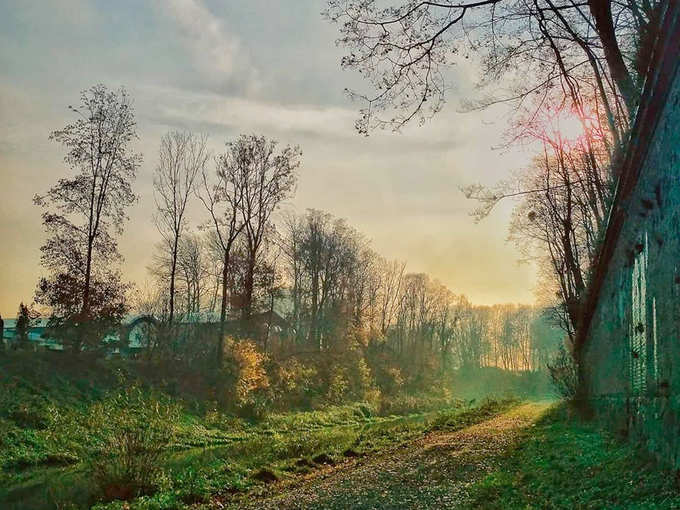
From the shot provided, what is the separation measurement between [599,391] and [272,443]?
976cm

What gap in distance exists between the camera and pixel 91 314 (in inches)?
942

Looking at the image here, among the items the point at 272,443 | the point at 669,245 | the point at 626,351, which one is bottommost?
the point at 272,443

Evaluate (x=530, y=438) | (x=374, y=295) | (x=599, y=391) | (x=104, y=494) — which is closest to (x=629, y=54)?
(x=599, y=391)

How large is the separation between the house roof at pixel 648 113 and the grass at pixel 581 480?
4088 millimetres

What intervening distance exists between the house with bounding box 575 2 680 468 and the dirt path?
9.65 feet

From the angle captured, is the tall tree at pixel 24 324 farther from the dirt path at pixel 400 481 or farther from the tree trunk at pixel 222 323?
the dirt path at pixel 400 481

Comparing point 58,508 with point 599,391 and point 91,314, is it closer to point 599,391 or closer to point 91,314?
point 599,391

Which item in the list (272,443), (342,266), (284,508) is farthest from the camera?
(342,266)

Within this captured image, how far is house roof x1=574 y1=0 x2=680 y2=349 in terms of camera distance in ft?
22.6

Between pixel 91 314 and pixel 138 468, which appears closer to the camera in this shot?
pixel 138 468

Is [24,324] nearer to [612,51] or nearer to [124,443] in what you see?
[124,443]

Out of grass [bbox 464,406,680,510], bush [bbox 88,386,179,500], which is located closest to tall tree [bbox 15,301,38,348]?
bush [bbox 88,386,179,500]

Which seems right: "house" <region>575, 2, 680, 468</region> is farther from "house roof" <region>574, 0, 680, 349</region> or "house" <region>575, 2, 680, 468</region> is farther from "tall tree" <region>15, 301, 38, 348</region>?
"tall tree" <region>15, 301, 38, 348</region>

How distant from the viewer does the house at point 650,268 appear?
694cm
